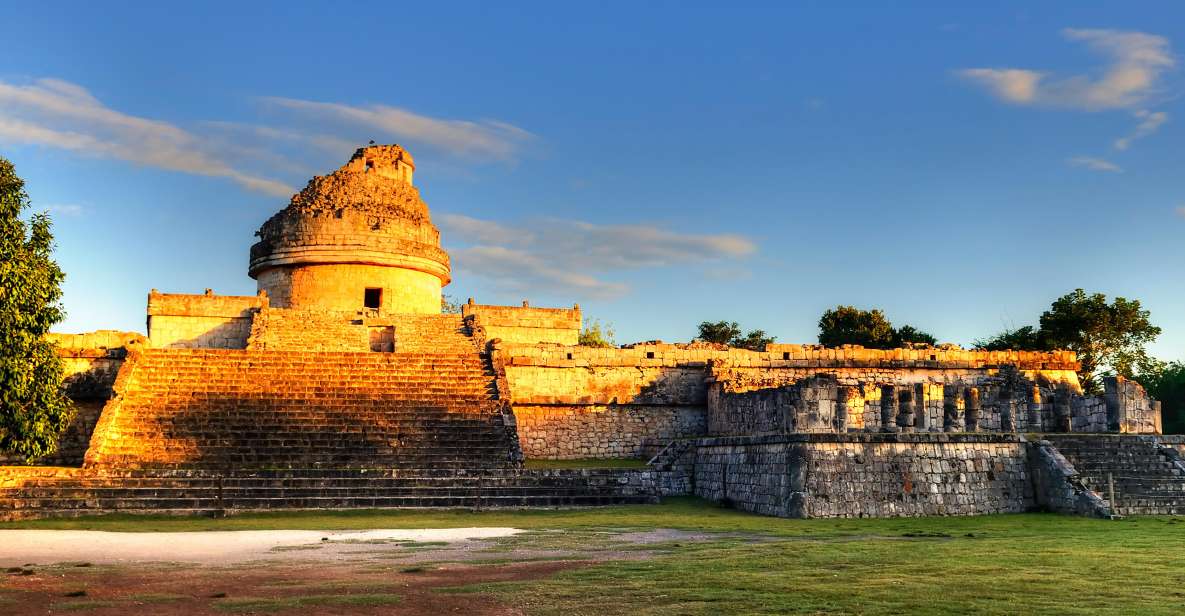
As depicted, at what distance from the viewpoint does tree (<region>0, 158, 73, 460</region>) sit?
17188mm

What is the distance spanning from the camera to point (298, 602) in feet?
26.4

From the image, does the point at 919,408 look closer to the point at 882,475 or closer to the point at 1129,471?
the point at 882,475

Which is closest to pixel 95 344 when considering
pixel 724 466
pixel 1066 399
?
pixel 724 466

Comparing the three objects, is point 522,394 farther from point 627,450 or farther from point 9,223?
point 9,223

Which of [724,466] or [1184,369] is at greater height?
[1184,369]

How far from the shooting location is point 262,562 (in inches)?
421

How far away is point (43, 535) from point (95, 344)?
12.4 metres

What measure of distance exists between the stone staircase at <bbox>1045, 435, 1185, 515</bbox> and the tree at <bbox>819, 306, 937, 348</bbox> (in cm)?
2670

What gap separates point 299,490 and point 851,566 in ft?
34.2

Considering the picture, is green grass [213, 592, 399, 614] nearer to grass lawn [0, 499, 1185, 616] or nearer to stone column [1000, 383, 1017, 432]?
grass lawn [0, 499, 1185, 616]

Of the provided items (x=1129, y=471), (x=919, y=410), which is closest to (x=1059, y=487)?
(x=1129, y=471)

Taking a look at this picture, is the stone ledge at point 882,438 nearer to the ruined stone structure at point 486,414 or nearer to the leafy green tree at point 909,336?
the ruined stone structure at point 486,414

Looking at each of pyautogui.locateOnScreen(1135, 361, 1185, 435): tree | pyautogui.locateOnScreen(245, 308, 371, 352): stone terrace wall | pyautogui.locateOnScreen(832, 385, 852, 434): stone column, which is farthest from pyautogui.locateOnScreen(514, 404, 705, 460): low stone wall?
pyautogui.locateOnScreen(1135, 361, 1185, 435): tree

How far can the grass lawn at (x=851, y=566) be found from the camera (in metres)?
7.88
